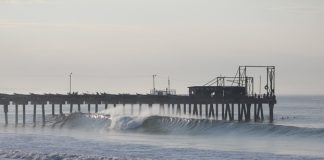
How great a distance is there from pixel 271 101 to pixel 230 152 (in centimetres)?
4097

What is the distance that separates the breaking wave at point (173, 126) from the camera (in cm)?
6631

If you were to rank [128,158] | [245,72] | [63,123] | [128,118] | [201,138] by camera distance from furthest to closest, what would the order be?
[245,72] < [63,123] < [128,118] < [201,138] < [128,158]

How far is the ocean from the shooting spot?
46.7 metres

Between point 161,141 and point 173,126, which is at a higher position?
point 173,126

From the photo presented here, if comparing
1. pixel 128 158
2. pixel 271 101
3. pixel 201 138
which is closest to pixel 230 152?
pixel 128 158

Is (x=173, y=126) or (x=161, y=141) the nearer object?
(x=161, y=141)

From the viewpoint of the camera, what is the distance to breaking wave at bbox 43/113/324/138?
66.3 metres

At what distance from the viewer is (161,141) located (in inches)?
2393

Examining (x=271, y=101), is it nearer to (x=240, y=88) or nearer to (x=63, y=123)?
(x=240, y=88)

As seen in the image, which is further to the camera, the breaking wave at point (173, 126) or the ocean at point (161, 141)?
the breaking wave at point (173, 126)

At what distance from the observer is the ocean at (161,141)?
4669 cm

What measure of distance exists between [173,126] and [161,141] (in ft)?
49.2

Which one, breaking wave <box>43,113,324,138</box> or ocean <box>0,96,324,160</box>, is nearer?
ocean <box>0,96,324,160</box>

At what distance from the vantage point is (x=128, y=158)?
43844 millimetres
